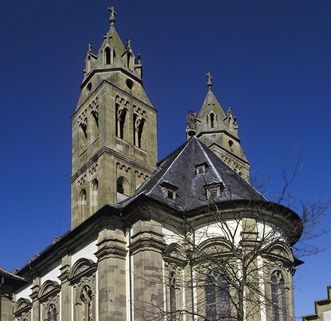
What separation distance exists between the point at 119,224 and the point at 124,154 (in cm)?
753

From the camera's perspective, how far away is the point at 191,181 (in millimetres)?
39438

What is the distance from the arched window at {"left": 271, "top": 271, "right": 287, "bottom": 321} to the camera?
3437 centimetres

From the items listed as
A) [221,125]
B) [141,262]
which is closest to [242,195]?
[141,262]

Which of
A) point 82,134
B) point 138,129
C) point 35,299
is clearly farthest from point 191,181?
point 35,299

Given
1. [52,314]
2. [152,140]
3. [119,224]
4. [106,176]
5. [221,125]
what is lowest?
[52,314]

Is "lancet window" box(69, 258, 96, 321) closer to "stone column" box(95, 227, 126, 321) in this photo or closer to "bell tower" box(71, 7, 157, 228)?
"stone column" box(95, 227, 126, 321)

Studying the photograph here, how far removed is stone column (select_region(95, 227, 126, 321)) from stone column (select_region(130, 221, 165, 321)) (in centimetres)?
74

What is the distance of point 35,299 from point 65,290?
180 inches

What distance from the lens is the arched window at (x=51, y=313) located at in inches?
1528

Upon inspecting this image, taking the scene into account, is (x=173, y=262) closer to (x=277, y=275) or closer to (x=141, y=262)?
(x=141, y=262)

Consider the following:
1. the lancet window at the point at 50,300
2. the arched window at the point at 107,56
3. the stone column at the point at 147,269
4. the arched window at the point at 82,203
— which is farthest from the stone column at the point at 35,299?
the arched window at the point at 107,56

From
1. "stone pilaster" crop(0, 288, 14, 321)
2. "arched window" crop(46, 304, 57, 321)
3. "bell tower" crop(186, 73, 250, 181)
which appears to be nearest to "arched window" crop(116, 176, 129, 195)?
"arched window" crop(46, 304, 57, 321)

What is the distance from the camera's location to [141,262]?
109ft

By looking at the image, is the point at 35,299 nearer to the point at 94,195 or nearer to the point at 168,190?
the point at 94,195
